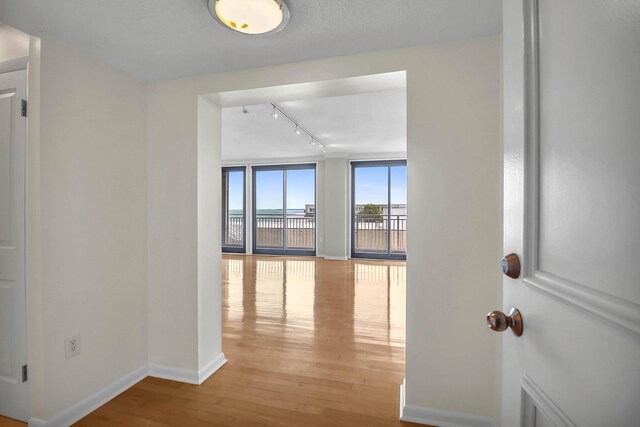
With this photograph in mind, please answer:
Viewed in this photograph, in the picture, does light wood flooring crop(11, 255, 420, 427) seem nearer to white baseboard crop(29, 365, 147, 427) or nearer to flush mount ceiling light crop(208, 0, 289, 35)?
white baseboard crop(29, 365, 147, 427)

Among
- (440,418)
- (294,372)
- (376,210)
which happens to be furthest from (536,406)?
Answer: (376,210)

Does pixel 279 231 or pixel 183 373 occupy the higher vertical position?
pixel 279 231

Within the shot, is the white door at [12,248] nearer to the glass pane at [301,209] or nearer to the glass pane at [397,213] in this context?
the glass pane at [301,209]

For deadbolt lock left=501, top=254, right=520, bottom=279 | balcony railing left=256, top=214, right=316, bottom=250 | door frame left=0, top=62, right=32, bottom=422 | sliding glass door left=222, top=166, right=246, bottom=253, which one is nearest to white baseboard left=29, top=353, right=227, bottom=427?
door frame left=0, top=62, right=32, bottom=422

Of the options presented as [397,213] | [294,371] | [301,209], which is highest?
[301,209]

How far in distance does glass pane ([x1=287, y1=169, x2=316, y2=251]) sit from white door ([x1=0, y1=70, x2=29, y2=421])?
258 inches

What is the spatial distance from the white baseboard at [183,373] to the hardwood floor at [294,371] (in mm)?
44

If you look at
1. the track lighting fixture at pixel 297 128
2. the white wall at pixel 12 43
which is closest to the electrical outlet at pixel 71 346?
the white wall at pixel 12 43

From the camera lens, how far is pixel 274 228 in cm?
855

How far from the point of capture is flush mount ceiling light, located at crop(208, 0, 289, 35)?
55.1 inches

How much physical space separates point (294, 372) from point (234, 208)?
680cm

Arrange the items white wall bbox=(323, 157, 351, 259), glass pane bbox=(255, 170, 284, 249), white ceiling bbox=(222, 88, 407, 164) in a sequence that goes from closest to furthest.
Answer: white ceiling bbox=(222, 88, 407, 164) → white wall bbox=(323, 157, 351, 259) → glass pane bbox=(255, 170, 284, 249)

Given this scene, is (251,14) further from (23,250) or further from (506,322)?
(23,250)

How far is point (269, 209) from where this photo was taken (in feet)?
27.8
